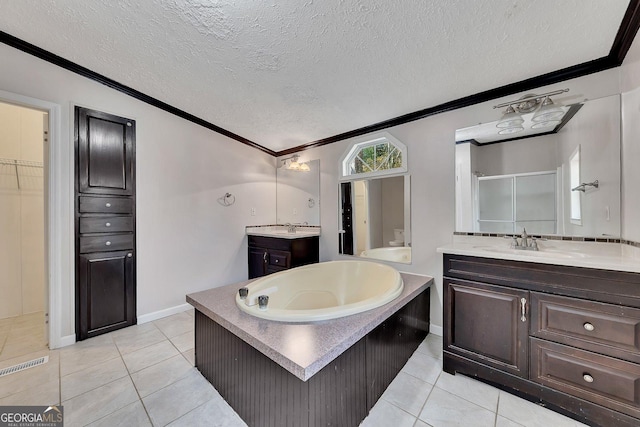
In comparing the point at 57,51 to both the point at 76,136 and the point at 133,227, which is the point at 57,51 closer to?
the point at 76,136

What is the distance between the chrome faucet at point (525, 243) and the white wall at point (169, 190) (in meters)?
3.01

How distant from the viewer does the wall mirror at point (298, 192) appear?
3311 mm

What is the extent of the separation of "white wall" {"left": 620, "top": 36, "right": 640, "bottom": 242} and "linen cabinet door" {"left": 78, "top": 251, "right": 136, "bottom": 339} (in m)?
3.87

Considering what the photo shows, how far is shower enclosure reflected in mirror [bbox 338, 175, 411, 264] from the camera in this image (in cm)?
247

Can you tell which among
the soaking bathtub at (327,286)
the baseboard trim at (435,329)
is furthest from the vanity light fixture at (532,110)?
the baseboard trim at (435,329)

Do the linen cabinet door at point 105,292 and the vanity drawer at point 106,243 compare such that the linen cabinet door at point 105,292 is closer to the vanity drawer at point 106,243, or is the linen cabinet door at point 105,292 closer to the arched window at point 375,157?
the vanity drawer at point 106,243

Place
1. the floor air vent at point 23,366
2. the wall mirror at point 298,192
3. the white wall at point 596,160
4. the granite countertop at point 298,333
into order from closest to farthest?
the granite countertop at point 298,333, the white wall at point 596,160, the floor air vent at point 23,366, the wall mirror at point 298,192

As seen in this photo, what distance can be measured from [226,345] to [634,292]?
7.05 feet

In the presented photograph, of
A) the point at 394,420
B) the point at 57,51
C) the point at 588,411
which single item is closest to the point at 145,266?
the point at 57,51

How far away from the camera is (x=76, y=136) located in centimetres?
211

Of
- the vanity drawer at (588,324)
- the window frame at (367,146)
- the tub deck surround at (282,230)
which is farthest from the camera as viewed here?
the tub deck surround at (282,230)

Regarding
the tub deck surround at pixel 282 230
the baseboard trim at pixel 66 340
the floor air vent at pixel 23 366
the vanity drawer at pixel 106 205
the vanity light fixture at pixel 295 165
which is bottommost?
the floor air vent at pixel 23 366

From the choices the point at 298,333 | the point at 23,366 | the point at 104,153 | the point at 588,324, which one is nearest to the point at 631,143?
the point at 588,324

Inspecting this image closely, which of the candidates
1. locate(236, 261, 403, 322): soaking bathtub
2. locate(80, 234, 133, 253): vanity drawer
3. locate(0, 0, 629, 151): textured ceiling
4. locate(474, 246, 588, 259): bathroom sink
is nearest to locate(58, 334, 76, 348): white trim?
locate(80, 234, 133, 253): vanity drawer
